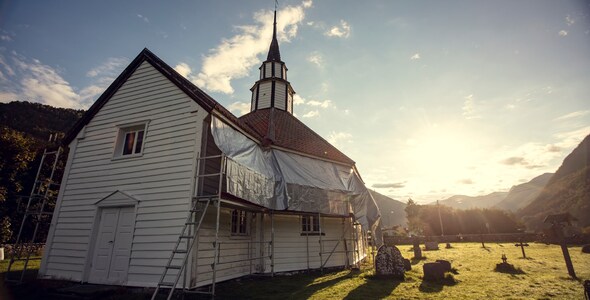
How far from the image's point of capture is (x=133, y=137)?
417 inches

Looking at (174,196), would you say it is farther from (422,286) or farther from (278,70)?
(278,70)

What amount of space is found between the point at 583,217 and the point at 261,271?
240 feet

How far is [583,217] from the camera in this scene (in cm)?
5316

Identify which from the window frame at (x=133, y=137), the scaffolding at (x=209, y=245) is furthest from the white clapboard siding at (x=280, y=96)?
Answer: the window frame at (x=133, y=137)

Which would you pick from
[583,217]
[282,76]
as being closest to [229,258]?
[282,76]

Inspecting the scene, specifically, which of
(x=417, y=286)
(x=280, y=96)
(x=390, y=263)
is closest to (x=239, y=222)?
(x=390, y=263)

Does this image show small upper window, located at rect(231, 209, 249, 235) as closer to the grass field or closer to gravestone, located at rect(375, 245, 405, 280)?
the grass field

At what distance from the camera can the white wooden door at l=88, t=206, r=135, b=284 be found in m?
8.74

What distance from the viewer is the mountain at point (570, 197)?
181 feet

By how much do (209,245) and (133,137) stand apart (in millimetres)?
5446

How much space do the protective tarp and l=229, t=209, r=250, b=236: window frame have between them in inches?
60.7

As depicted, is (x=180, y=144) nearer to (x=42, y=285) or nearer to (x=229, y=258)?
(x=229, y=258)

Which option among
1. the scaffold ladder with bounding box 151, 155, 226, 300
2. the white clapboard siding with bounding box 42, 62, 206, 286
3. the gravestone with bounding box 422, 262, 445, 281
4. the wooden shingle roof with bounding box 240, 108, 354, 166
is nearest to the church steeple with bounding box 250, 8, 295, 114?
the wooden shingle roof with bounding box 240, 108, 354, 166

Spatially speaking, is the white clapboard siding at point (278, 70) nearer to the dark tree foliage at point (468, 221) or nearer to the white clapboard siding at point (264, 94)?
the white clapboard siding at point (264, 94)
